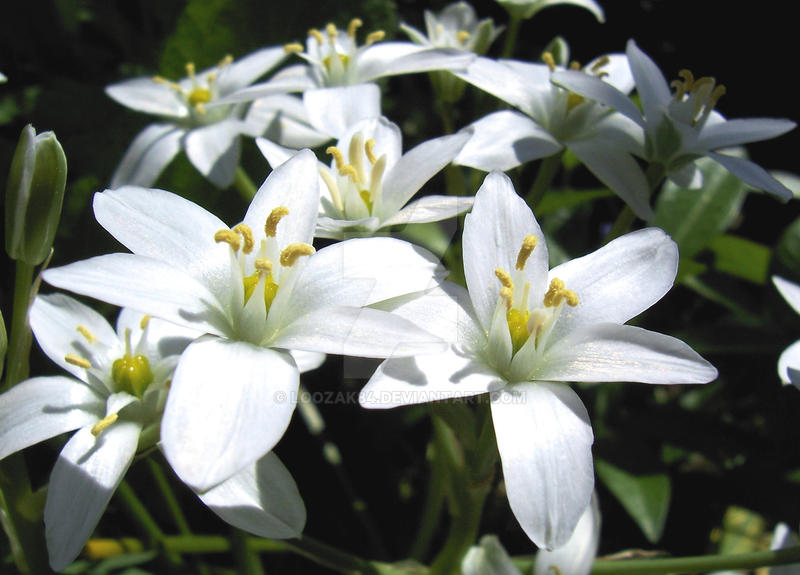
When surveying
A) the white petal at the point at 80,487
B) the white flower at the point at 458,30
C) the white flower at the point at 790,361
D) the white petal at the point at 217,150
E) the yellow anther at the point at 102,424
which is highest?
the white flower at the point at 458,30

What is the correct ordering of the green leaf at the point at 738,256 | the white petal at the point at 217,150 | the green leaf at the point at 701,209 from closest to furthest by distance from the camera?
1. the white petal at the point at 217,150
2. the green leaf at the point at 701,209
3. the green leaf at the point at 738,256

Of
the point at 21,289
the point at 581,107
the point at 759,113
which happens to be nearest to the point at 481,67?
the point at 581,107

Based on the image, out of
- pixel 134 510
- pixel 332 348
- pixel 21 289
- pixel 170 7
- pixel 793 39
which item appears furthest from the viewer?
pixel 793 39

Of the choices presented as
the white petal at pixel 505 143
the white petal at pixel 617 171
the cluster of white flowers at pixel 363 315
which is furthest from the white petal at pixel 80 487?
the white petal at pixel 617 171

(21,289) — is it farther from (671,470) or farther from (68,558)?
(671,470)

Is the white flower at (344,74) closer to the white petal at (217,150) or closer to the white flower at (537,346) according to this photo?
the white petal at (217,150)

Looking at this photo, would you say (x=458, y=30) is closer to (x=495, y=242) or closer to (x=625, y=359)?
(x=495, y=242)

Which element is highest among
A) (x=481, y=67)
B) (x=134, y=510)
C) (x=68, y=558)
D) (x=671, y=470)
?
(x=481, y=67)

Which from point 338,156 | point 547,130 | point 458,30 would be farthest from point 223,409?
point 458,30
